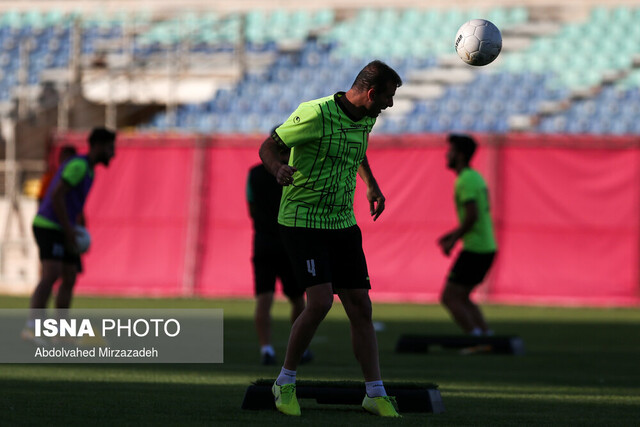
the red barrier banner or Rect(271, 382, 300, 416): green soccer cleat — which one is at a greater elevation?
the red barrier banner

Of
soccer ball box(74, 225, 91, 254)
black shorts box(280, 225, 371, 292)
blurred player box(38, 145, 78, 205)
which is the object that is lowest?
black shorts box(280, 225, 371, 292)

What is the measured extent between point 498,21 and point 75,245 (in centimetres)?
2065

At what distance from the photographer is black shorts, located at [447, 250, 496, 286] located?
12.9 metres

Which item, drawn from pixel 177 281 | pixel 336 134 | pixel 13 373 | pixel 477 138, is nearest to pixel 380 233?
pixel 477 138

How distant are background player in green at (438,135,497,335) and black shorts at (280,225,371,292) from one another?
5.41 meters

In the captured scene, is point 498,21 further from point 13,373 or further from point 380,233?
point 13,373

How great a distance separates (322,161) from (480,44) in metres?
1.96

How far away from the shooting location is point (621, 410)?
7723 mm

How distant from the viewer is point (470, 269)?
12.9 m

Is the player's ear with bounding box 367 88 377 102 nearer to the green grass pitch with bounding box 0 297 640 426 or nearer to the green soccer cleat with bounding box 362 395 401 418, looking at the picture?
the green soccer cleat with bounding box 362 395 401 418

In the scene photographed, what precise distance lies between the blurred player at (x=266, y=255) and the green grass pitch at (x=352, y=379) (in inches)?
12.8

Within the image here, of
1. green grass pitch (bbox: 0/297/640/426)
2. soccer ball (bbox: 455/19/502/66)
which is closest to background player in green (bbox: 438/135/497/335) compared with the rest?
green grass pitch (bbox: 0/297/640/426)

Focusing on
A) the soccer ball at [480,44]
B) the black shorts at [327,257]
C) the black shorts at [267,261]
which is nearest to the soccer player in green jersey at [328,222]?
the black shorts at [327,257]

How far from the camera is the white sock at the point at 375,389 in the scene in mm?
7180
